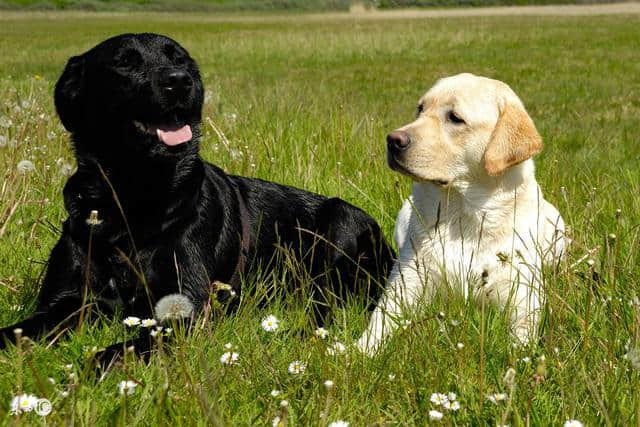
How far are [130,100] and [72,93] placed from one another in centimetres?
42

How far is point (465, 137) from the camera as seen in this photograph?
322 cm

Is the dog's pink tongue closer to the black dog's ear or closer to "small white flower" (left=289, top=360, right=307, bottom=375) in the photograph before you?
A: the black dog's ear

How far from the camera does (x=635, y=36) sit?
22.5 metres

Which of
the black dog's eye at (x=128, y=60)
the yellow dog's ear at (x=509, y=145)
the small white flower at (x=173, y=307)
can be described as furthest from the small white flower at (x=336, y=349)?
the black dog's eye at (x=128, y=60)

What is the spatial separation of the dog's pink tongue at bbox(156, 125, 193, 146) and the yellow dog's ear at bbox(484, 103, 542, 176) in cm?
139

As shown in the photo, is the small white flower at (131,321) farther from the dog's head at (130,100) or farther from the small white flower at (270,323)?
the dog's head at (130,100)

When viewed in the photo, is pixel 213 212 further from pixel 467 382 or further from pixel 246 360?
pixel 467 382

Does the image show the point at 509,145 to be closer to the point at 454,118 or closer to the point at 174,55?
the point at 454,118

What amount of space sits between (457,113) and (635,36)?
22.2 metres

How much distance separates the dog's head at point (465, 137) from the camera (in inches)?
122

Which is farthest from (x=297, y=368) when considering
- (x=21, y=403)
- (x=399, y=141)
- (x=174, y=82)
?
(x=174, y=82)

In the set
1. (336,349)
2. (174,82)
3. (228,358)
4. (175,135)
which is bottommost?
(336,349)

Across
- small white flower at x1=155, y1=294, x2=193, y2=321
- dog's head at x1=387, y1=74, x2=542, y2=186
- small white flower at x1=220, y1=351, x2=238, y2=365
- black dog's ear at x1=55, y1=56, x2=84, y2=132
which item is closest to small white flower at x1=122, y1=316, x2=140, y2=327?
small white flower at x1=155, y1=294, x2=193, y2=321

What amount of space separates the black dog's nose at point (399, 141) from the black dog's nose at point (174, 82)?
0.99 metres
